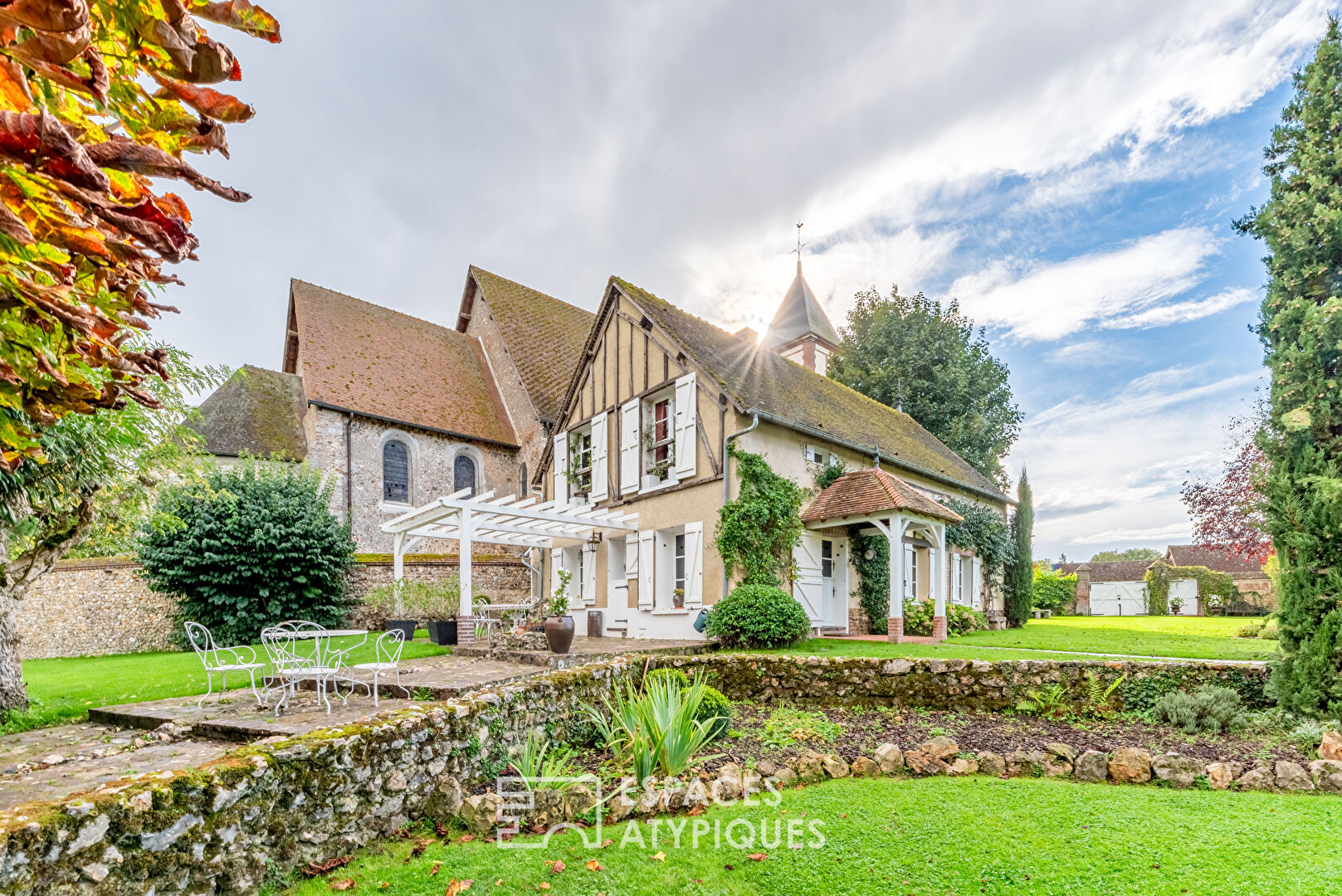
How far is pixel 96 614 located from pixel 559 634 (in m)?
13.7

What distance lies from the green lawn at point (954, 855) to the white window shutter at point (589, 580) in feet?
35.8

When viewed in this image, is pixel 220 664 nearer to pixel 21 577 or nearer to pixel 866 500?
pixel 21 577

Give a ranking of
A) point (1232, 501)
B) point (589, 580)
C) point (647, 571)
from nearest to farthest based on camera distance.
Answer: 1. point (647, 571)
2. point (589, 580)
3. point (1232, 501)

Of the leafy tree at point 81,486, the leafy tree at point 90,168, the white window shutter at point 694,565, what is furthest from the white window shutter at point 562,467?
the leafy tree at point 90,168

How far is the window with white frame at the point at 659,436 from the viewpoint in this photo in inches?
544

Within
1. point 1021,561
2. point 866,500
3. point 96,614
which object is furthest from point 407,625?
point 1021,561

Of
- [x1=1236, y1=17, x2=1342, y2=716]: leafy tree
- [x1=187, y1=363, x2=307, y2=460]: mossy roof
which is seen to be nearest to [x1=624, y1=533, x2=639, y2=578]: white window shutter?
[x1=187, y1=363, x2=307, y2=460]: mossy roof

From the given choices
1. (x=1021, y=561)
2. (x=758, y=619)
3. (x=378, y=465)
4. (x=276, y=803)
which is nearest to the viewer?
(x=276, y=803)

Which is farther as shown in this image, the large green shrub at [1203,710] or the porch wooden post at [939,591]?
the porch wooden post at [939,591]

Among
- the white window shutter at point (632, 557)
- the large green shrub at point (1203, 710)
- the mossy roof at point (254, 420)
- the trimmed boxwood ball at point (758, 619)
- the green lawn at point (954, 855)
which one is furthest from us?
the mossy roof at point (254, 420)

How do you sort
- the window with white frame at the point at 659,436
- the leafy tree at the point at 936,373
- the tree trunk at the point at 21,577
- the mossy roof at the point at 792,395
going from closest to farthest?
the tree trunk at the point at 21,577 → the mossy roof at the point at 792,395 → the window with white frame at the point at 659,436 → the leafy tree at the point at 936,373

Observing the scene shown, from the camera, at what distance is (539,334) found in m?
23.3

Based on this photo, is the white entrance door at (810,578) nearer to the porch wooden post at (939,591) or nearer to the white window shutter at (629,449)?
the porch wooden post at (939,591)

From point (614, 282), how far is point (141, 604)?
13621 millimetres
